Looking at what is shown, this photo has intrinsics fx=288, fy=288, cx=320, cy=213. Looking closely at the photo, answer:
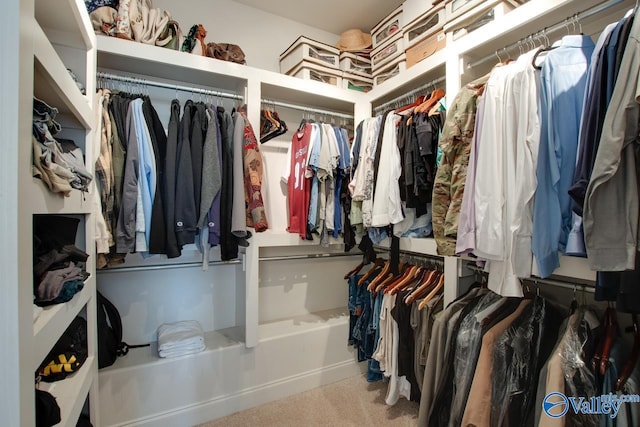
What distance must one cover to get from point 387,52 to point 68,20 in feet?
5.99

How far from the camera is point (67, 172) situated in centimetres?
83

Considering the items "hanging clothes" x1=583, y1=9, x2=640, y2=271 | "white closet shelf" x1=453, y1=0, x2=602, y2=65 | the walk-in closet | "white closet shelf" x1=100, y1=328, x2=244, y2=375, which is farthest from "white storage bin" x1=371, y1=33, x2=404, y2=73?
"white closet shelf" x1=100, y1=328, x2=244, y2=375

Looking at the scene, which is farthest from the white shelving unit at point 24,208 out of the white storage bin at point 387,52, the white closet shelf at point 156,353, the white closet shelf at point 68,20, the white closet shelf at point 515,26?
the white storage bin at point 387,52

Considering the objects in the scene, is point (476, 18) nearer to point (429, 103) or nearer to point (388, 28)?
point (429, 103)

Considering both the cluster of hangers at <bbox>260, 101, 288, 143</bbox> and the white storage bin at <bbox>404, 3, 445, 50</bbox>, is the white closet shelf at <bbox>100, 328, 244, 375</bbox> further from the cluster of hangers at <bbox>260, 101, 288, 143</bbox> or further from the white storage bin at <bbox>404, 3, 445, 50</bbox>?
the white storage bin at <bbox>404, 3, 445, 50</bbox>

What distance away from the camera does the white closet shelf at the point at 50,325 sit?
653 millimetres

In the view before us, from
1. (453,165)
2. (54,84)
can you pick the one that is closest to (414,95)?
(453,165)

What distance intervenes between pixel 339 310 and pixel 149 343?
145 cm

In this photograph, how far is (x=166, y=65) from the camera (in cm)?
167

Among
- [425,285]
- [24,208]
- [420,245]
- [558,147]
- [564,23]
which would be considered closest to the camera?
A: [24,208]

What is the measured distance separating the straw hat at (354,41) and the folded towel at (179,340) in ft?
7.72

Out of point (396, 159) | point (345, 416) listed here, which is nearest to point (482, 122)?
point (396, 159)

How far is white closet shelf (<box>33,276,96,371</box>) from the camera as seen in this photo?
0.65m

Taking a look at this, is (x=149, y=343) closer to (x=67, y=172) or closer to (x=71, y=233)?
(x=71, y=233)
